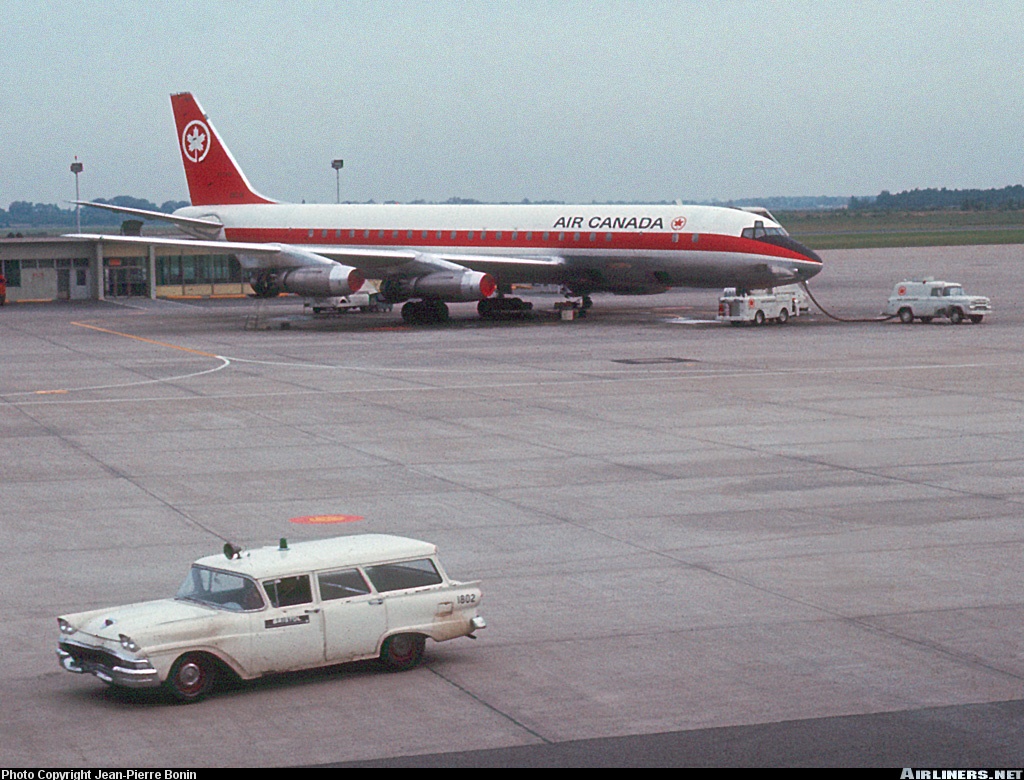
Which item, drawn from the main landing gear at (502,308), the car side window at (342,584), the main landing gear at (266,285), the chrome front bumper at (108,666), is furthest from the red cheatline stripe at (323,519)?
the main landing gear at (502,308)

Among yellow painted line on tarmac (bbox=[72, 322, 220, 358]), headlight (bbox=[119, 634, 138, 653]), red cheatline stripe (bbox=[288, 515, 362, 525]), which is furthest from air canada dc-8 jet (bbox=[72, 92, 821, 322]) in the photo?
headlight (bbox=[119, 634, 138, 653])

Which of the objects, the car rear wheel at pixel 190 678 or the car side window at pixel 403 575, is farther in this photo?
the car side window at pixel 403 575

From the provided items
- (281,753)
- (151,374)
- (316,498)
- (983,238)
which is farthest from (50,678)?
(983,238)

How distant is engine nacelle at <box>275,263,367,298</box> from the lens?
218 feet

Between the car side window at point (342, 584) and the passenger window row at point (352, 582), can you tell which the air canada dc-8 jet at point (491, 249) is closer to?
the passenger window row at point (352, 582)

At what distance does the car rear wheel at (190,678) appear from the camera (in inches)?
630

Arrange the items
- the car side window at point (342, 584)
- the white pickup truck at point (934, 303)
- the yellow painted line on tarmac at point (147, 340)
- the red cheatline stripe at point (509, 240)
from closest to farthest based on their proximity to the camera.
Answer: the car side window at point (342, 584) → the yellow painted line on tarmac at point (147, 340) → the red cheatline stripe at point (509, 240) → the white pickup truck at point (934, 303)

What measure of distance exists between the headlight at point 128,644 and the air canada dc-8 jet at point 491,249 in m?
50.8

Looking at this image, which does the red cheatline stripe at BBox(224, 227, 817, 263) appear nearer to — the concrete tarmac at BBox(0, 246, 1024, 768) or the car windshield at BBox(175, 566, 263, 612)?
the concrete tarmac at BBox(0, 246, 1024, 768)

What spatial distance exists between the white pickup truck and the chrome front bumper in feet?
186

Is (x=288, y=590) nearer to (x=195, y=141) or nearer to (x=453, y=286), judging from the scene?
(x=453, y=286)

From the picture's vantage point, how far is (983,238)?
17862 cm

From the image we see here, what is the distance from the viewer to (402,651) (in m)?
17.6
